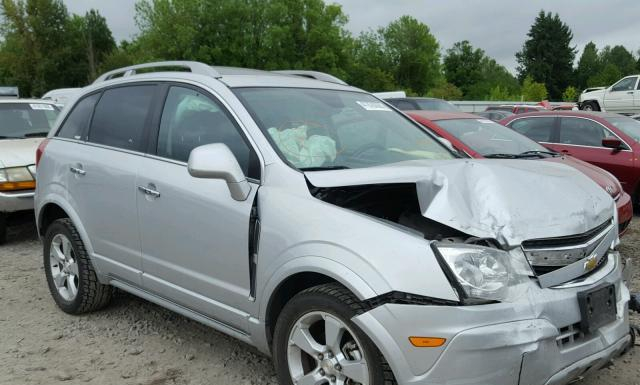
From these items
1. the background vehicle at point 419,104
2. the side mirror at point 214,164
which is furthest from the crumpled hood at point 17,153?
the background vehicle at point 419,104

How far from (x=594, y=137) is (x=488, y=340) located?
6994 mm

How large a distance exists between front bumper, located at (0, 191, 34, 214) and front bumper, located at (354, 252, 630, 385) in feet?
17.0

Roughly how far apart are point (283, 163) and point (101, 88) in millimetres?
2115

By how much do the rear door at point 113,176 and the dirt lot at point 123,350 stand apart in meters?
0.49

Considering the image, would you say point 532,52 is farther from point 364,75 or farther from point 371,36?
point 364,75

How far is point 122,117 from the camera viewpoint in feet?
12.8

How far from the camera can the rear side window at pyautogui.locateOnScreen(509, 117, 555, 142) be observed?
340 inches

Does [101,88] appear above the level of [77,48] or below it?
below

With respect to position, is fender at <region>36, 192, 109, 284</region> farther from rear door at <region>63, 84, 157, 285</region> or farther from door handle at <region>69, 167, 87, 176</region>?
door handle at <region>69, 167, 87, 176</region>

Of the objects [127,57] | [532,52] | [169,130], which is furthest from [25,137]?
[532,52]

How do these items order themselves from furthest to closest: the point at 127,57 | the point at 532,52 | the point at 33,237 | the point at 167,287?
the point at 532,52
the point at 127,57
the point at 33,237
the point at 167,287

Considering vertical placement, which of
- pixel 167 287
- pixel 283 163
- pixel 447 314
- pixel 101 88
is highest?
pixel 101 88

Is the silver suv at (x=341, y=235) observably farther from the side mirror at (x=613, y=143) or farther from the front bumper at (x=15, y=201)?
the side mirror at (x=613, y=143)

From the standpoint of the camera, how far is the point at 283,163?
2.86m
